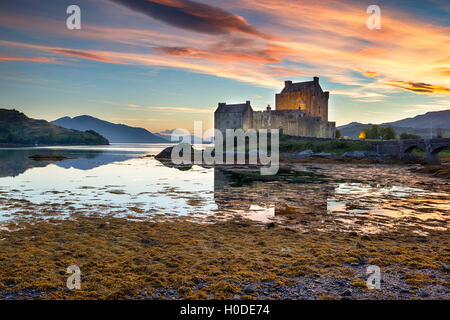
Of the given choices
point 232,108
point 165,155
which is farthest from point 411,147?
point 232,108

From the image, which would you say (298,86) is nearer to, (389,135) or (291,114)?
(291,114)

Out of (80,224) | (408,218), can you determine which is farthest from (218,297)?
(408,218)

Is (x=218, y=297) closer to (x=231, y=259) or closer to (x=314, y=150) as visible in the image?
(x=231, y=259)

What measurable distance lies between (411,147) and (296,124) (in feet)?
118

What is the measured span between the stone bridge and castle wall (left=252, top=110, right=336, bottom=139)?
85.5 ft

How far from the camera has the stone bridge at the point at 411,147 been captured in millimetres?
50209

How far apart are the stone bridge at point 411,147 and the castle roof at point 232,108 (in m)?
42.6

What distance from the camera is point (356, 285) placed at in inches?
279

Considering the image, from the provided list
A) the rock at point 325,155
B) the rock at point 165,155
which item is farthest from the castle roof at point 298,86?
the rock at point 165,155

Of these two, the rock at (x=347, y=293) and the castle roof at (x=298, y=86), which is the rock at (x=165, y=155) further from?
the rock at (x=347, y=293)

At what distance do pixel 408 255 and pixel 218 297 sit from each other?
20.2 ft

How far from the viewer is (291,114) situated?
9156 cm

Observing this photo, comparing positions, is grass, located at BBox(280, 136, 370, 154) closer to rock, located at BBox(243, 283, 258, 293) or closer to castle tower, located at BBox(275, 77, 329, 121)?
castle tower, located at BBox(275, 77, 329, 121)

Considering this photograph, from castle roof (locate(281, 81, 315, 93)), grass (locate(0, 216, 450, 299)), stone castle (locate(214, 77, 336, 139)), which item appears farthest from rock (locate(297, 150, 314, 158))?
grass (locate(0, 216, 450, 299))
